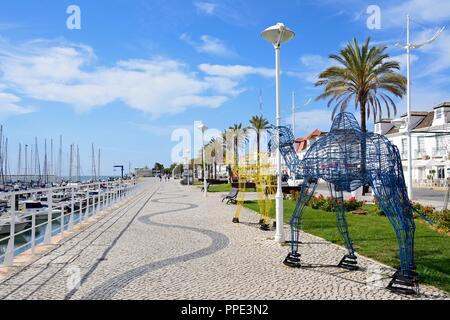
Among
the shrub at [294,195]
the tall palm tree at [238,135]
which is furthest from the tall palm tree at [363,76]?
the tall palm tree at [238,135]

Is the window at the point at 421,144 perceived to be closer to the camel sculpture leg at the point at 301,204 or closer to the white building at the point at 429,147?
the white building at the point at 429,147

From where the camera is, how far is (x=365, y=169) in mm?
5566

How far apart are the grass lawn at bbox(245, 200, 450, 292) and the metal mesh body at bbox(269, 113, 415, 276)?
752 mm

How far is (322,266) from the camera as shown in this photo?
654 centimetres

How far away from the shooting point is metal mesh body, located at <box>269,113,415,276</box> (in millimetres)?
5301

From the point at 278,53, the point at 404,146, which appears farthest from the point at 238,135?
the point at 278,53

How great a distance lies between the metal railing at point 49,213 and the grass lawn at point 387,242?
615cm

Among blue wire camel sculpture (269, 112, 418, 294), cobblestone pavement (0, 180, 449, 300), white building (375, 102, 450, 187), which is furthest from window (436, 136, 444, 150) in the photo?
blue wire camel sculpture (269, 112, 418, 294)

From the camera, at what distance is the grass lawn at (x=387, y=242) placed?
19.7 feet

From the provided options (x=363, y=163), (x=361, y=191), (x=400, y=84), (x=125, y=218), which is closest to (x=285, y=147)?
(x=363, y=163)

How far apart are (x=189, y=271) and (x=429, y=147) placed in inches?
1539
